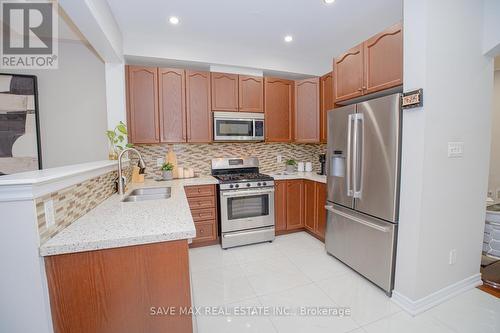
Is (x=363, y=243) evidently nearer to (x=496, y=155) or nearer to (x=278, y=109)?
(x=278, y=109)

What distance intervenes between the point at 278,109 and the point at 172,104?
1.59 meters

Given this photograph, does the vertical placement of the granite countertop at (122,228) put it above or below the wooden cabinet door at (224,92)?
below

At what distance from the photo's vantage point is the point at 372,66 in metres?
2.05

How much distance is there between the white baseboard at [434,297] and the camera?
1718 millimetres

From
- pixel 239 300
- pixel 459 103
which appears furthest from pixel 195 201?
pixel 459 103

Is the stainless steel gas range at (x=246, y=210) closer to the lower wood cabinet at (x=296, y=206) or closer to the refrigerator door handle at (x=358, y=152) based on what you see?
the lower wood cabinet at (x=296, y=206)

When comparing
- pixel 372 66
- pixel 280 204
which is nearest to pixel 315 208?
pixel 280 204

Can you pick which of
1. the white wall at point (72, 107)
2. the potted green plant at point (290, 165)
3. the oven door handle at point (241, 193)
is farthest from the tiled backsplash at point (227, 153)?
the oven door handle at point (241, 193)

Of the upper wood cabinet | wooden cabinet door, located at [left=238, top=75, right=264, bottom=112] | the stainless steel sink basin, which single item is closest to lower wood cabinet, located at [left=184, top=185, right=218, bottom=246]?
the stainless steel sink basin

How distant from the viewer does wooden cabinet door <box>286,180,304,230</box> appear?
3260mm

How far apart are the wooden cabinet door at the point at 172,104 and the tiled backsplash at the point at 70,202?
4.18ft

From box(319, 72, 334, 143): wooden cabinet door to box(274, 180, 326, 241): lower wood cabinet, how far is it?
753mm

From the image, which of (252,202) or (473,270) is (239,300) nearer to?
(252,202)

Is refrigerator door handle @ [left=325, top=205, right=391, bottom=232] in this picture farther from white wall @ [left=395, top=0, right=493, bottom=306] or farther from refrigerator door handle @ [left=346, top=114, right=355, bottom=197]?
refrigerator door handle @ [left=346, top=114, right=355, bottom=197]
